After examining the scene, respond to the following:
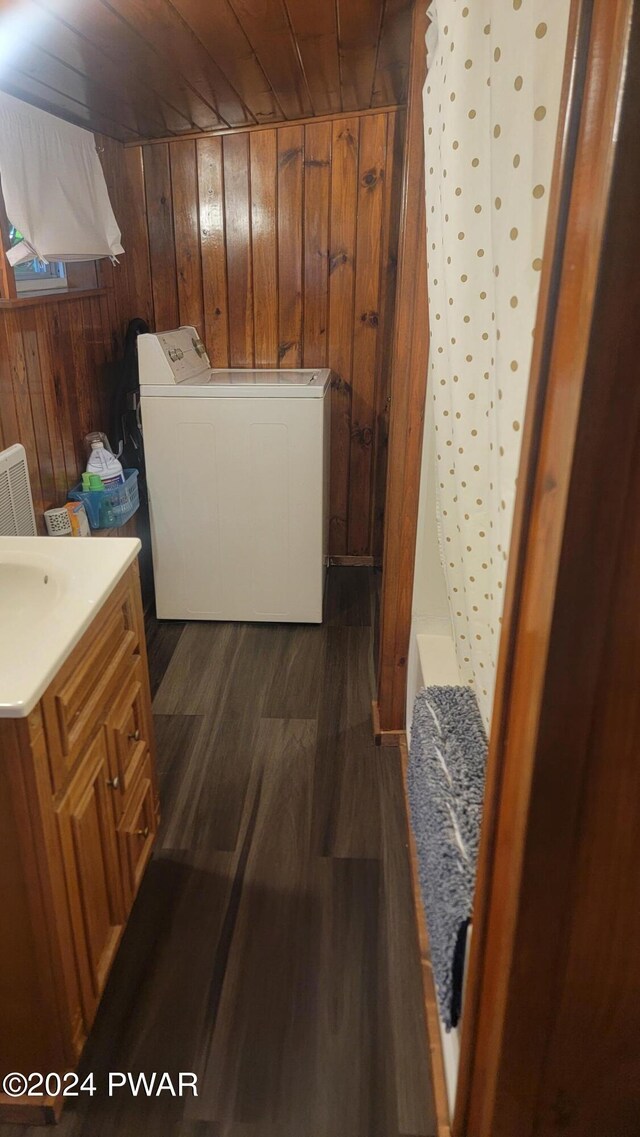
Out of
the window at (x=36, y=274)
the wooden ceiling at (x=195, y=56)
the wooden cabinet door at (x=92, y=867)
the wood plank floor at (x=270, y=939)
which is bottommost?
the wood plank floor at (x=270, y=939)

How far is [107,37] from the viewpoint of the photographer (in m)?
1.68

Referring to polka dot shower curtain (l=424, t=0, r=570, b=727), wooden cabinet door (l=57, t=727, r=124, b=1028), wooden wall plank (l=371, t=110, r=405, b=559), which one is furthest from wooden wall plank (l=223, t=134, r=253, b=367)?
wooden cabinet door (l=57, t=727, r=124, b=1028)

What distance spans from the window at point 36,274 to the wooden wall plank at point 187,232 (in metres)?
0.81

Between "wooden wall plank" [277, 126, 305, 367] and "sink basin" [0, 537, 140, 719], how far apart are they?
6.11 ft

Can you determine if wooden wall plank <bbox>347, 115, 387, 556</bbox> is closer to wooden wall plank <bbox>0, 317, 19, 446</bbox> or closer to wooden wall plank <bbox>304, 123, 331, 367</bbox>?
wooden wall plank <bbox>304, 123, 331, 367</bbox>

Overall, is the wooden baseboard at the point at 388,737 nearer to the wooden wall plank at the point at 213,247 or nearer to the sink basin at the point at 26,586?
the sink basin at the point at 26,586

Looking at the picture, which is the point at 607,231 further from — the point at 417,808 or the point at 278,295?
the point at 278,295

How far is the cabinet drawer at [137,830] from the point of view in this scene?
1.59m

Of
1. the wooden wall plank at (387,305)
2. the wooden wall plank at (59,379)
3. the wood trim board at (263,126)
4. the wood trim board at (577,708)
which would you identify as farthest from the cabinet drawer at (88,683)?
the wood trim board at (263,126)

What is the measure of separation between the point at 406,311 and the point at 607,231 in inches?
54.1

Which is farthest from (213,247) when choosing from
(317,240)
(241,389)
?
(241,389)

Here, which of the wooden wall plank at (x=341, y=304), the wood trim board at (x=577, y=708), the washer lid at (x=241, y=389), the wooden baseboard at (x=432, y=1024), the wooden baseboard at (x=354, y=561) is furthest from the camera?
the wooden baseboard at (x=354, y=561)

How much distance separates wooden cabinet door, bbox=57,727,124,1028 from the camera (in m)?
1.27

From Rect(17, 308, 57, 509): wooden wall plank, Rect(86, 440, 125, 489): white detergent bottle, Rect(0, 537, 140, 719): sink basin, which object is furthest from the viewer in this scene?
Rect(86, 440, 125, 489): white detergent bottle
